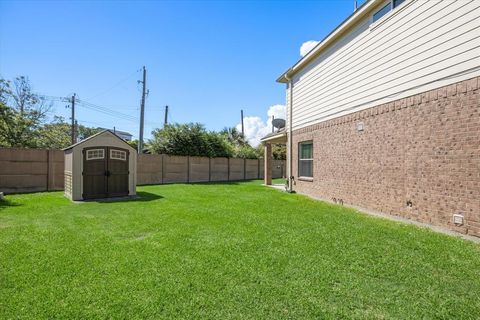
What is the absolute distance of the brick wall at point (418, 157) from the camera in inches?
174

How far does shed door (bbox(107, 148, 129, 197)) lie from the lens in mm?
9602

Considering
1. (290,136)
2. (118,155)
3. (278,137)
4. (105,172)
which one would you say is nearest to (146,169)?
(118,155)

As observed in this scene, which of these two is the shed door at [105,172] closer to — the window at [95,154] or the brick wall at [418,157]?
the window at [95,154]

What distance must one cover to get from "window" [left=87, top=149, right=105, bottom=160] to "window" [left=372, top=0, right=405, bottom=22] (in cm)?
983

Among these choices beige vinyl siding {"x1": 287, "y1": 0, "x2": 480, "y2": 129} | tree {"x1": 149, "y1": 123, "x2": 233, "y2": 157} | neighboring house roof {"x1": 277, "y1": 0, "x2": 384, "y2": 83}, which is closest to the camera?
beige vinyl siding {"x1": 287, "y1": 0, "x2": 480, "y2": 129}

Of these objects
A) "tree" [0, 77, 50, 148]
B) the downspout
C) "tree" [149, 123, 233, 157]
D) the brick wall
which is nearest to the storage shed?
the downspout

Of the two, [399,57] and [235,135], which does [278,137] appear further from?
[235,135]

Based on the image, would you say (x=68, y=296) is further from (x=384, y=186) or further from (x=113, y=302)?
(x=384, y=186)

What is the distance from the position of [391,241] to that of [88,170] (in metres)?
9.52

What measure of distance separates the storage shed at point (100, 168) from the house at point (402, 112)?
7382 mm

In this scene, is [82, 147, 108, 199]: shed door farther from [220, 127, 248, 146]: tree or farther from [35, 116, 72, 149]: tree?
[220, 127, 248, 146]: tree

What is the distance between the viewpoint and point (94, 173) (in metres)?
9.29

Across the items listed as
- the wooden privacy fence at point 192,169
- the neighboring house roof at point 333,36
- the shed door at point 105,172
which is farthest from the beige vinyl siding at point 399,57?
the wooden privacy fence at point 192,169

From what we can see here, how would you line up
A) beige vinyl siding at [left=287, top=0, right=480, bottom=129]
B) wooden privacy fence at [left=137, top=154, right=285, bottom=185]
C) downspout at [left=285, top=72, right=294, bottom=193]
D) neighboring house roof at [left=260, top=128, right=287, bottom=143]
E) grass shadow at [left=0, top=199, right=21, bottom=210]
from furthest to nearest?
wooden privacy fence at [left=137, top=154, right=285, bottom=185] < neighboring house roof at [left=260, top=128, right=287, bottom=143] < downspout at [left=285, top=72, right=294, bottom=193] < grass shadow at [left=0, top=199, right=21, bottom=210] < beige vinyl siding at [left=287, top=0, right=480, bottom=129]
